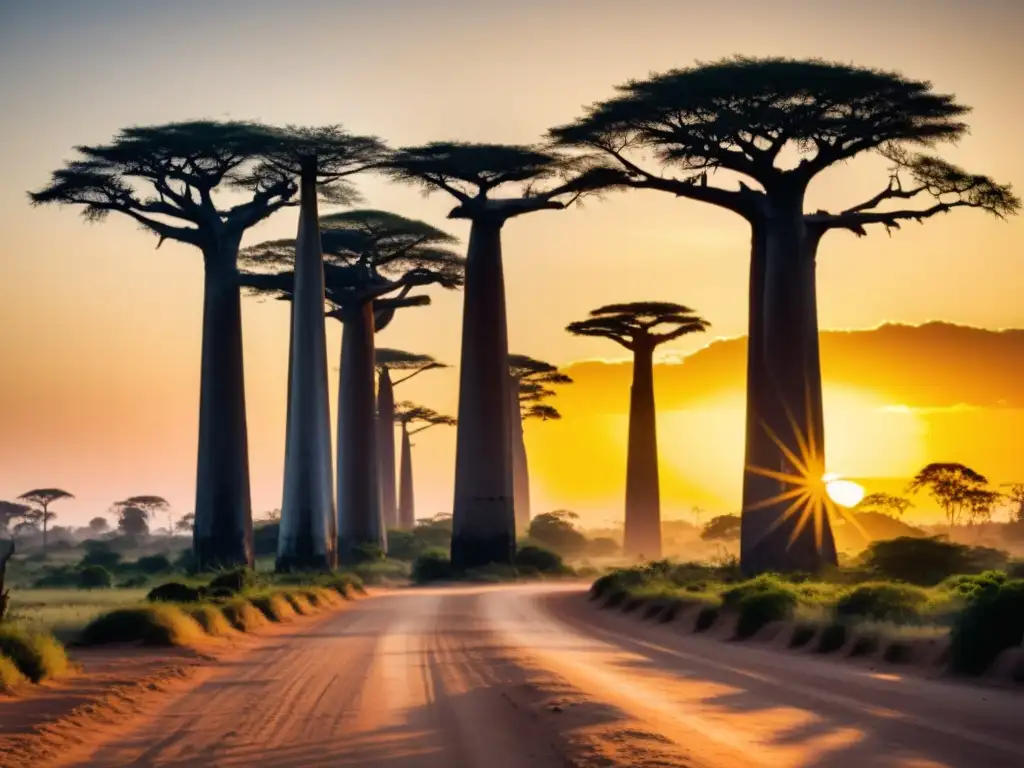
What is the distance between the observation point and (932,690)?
55.8 ft

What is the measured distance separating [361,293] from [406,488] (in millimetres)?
56640

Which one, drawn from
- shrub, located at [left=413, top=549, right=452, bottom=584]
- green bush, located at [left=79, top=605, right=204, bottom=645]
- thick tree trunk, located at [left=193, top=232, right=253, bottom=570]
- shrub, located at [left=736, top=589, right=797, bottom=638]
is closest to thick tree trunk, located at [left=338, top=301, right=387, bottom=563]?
shrub, located at [left=413, top=549, right=452, bottom=584]

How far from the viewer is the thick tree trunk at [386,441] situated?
10475 centimetres

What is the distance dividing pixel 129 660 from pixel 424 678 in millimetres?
4882

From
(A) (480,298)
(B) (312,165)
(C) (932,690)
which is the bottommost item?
(C) (932,690)

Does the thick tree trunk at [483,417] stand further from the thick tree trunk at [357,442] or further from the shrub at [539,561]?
the thick tree trunk at [357,442]

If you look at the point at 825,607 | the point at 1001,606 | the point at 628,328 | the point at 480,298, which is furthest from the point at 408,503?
the point at 1001,606

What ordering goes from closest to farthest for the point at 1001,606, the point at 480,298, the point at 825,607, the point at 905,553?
the point at 1001,606
the point at 825,607
the point at 905,553
the point at 480,298

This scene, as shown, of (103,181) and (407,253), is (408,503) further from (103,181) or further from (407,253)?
(103,181)

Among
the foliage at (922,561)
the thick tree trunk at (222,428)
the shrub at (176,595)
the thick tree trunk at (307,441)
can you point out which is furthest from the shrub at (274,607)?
the thick tree trunk at (222,428)

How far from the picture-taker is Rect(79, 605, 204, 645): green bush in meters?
23.9

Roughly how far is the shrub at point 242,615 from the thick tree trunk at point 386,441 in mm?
72451

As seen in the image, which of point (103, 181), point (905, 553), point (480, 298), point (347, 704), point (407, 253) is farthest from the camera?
point (407, 253)

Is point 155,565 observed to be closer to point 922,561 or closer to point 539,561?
point 539,561
